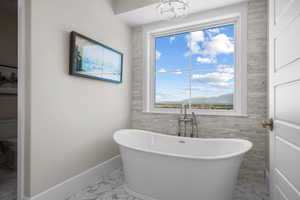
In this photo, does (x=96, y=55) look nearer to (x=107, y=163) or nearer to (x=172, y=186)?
(x=107, y=163)

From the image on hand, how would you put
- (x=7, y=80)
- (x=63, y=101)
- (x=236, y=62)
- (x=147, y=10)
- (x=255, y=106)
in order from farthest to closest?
(x=7, y=80)
(x=147, y=10)
(x=236, y=62)
(x=255, y=106)
(x=63, y=101)

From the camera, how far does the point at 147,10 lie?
2.36 m

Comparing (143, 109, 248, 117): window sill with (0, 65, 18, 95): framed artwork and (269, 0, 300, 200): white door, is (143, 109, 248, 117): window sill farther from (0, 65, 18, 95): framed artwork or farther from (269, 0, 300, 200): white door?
(0, 65, 18, 95): framed artwork

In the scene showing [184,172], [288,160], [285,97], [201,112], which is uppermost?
[285,97]

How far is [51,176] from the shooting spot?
1595 millimetres

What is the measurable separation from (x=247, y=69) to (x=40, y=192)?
9.27 ft

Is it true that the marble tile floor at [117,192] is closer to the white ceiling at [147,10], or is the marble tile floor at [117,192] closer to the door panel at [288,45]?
the door panel at [288,45]

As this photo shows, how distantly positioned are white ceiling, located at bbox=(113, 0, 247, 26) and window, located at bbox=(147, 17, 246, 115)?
0.27 meters

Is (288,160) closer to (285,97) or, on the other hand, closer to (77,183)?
(285,97)

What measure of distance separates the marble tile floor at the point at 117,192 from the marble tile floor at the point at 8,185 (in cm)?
63

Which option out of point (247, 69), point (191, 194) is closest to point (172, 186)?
point (191, 194)

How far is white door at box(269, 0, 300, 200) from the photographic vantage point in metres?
0.79

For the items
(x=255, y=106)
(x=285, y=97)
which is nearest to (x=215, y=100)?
(x=255, y=106)

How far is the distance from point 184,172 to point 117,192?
909mm
